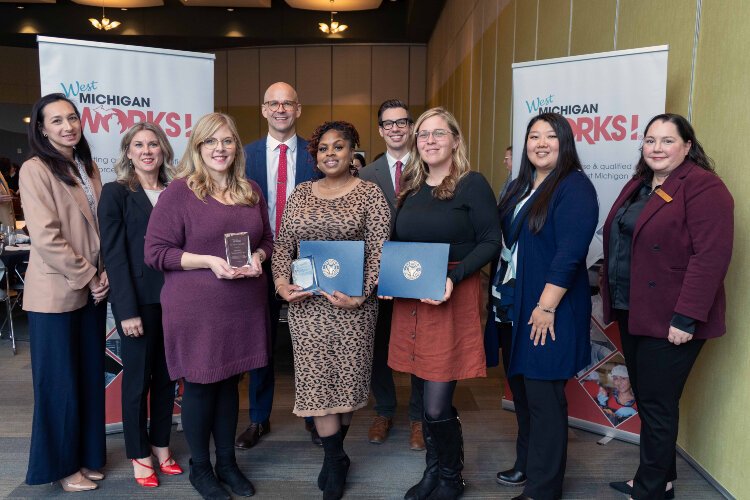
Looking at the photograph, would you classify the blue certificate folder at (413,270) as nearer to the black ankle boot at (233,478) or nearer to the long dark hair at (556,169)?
the long dark hair at (556,169)

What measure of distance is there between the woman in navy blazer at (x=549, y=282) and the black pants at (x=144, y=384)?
1630 millimetres

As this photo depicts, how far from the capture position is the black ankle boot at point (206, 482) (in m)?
2.55

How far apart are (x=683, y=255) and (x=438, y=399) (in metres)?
1.13

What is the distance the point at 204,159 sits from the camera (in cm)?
246

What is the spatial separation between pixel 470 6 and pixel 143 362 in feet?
25.8

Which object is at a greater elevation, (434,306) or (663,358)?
(434,306)

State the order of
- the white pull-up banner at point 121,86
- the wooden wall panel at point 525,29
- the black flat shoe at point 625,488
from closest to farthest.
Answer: the black flat shoe at point 625,488 → the white pull-up banner at point 121,86 → the wooden wall panel at point 525,29

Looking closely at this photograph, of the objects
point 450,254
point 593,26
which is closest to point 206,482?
point 450,254

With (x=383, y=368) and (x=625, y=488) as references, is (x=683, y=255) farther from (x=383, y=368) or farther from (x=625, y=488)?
(x=383, y=368)

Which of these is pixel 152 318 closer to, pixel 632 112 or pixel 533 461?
pixel 533 461

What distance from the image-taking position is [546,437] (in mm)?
2414

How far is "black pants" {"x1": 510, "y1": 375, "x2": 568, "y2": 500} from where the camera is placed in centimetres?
240

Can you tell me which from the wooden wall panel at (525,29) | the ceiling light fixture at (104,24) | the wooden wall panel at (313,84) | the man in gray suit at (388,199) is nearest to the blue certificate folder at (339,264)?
the man in gray suit at (388,199)

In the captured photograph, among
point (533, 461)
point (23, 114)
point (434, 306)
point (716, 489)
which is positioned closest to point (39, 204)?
point (434, 306)
